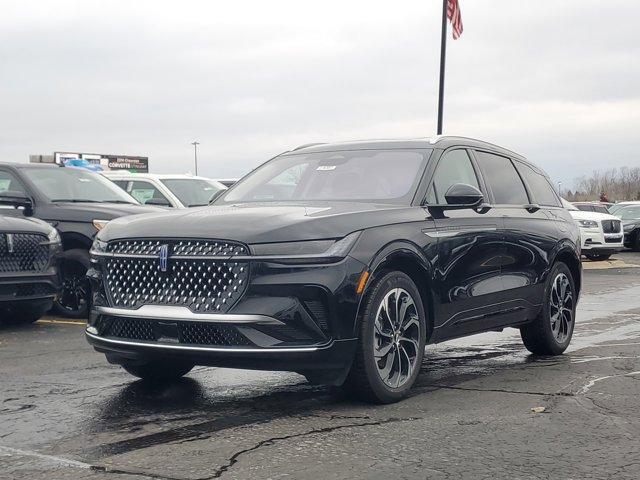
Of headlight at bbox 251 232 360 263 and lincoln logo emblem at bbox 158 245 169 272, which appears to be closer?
headlight at bbox 251 232 360 263

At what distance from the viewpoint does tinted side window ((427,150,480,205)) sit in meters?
7.08

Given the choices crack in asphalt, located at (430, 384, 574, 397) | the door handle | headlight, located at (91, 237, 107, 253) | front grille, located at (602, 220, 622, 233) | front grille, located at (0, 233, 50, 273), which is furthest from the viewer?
front grille, located at (602, 220, 622, 233)

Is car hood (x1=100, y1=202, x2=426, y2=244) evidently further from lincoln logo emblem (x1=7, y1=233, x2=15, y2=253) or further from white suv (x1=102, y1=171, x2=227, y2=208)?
white suv (x1=102, y1=171, x2=227, y2=208)

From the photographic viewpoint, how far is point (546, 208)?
8742 mm

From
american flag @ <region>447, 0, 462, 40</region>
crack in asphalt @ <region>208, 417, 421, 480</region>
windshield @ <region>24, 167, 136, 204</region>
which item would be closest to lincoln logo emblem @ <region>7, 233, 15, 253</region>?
windshield @ <region>24, 167, 136, 204</region>

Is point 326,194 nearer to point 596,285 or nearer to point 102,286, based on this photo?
point 102,286

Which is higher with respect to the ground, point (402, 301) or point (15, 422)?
point (402, 301)

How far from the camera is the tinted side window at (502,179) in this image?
7977 mm

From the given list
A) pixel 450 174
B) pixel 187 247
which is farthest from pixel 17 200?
pixel 187 247

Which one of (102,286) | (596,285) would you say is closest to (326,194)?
(102,286)

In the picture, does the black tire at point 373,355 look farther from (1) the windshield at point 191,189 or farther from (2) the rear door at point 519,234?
(1) the windshield at point 191,189

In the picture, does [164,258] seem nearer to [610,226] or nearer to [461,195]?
[461,195]

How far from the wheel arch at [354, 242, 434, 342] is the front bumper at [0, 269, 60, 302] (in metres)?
5.05

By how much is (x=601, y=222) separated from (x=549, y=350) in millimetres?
19044
